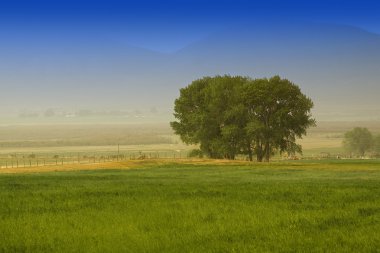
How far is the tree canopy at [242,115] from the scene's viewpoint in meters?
95.2

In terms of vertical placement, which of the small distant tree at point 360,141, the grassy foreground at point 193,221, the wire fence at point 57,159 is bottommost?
the grassy foreground at point 193,221

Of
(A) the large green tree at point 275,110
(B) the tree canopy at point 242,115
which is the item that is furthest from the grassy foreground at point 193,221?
(B) the tree canopy at point 242,115

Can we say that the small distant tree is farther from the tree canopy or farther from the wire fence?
the tree canopy

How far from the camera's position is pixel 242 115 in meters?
98.8

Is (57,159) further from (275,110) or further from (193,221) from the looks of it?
(193,221)

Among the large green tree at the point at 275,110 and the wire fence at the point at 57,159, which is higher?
the large green tree at the point at 275,110

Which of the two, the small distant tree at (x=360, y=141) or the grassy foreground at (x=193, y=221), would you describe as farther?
the small distant tree at (x=360, y=141)

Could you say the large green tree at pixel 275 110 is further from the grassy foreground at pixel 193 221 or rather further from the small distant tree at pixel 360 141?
the small distant tree at pixel 360 141

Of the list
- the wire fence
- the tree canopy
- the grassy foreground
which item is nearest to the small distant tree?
the wire fence

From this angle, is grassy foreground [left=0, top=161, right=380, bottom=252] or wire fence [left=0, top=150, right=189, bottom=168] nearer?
grassy foreground [left=0, top=161, right=380, bottom=252]

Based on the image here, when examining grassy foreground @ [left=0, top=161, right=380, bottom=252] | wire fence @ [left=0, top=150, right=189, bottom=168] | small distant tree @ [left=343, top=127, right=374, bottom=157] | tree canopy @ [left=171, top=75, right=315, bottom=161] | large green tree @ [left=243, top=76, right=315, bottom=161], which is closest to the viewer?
grassy foreground @ [left=0, top=161, right=380, bottom=252]

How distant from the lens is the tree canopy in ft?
312

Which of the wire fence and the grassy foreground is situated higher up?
the wire fence

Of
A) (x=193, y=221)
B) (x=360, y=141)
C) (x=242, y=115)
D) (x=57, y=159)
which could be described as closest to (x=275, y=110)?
(x=242, y=115)
